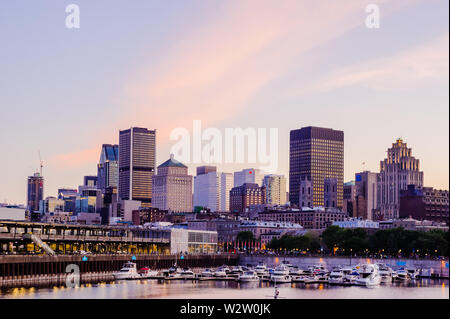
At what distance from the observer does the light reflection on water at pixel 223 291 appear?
129 metres

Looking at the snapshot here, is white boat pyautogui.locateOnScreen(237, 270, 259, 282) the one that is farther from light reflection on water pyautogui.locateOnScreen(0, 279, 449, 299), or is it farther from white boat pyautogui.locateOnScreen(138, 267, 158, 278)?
white boat pyautogui.locateOnScreen(138, 267, 158, 278)

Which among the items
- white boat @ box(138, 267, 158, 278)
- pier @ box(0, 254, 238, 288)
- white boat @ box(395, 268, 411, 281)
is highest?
pier @ box(0, 254, 238, 288)

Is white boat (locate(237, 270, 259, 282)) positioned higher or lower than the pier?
lower

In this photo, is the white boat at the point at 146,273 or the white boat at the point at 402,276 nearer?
the white boat at the point at 146,273

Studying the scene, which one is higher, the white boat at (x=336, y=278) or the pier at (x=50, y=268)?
the pier at (x=50, y=268)

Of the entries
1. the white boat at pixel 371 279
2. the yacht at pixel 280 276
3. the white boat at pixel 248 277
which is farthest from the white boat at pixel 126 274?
the white boat at pixel 371 279

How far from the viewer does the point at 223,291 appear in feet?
479

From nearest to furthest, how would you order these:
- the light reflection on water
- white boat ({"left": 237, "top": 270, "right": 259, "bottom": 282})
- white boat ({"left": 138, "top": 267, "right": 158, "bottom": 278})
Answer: the light reflection on water < white boat ({"left": 237, "top": 270, "right": 259, "bottom": 282}) < white boat ({"left": 138, "top": 267, "right": 158, "bottom": 278})

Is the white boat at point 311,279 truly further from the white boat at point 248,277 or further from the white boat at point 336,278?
the white boat at point 248,277

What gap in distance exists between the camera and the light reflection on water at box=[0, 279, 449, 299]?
129 m

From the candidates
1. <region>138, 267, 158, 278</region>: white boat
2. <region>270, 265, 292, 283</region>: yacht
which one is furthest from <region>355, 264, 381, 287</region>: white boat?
<region>138, 267, 158, 278</region>: white boat
